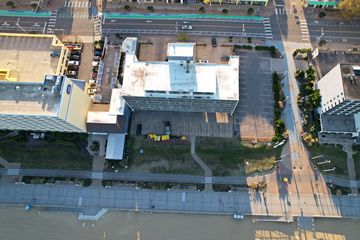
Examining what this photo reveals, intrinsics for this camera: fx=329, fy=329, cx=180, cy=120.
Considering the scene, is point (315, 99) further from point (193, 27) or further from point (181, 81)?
point (193, 27)

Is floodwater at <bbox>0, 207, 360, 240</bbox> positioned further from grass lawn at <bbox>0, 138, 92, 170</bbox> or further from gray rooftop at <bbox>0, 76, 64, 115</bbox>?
gray rooftop at <bbox>0, 76, 64, 115</bbox>

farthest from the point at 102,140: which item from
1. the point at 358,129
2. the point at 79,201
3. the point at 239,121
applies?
the point at 358,129

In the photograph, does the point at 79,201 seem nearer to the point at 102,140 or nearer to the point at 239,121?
the point at 102,140

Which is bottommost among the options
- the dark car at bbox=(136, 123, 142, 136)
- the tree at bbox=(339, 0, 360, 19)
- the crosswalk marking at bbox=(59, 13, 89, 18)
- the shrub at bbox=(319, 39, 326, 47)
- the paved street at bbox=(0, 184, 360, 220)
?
the paved street at bbox=(0, 184, 360, 220)

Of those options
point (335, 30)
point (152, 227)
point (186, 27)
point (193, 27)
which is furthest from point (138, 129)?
point (335, 30)

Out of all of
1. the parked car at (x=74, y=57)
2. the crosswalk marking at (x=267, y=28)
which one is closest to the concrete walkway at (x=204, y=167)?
the crosswalk marking at (x=267, y=28)

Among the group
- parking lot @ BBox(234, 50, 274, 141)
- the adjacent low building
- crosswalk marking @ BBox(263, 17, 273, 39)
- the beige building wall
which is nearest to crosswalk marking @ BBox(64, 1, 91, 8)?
the beige building wall
